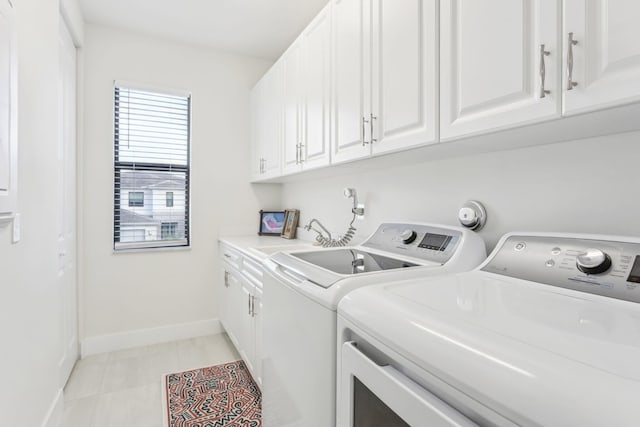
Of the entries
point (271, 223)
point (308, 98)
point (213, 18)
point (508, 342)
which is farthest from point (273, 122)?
point (508, 342)

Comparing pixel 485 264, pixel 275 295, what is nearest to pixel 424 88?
pixel 485 264

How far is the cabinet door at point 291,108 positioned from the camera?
84.4 inches

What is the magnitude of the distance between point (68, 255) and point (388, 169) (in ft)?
7.49

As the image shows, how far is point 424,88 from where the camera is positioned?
1.16 metres

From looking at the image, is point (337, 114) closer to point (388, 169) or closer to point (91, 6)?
point (388, 169)

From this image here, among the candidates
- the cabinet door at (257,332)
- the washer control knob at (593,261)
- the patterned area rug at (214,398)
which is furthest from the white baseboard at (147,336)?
the washer control knob at (593,261)

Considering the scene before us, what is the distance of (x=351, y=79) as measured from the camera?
1566mm

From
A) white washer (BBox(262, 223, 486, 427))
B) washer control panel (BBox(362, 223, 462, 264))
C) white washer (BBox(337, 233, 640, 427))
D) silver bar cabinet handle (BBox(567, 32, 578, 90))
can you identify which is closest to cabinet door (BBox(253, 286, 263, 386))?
white washer (BBox(262, 223, 486, 427))

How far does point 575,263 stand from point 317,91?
150 centimetres

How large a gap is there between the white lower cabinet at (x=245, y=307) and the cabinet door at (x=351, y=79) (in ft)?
2.90

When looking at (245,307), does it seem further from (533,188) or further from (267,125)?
(533,188)

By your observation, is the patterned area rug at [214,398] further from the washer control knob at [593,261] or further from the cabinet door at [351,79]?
the washer control knob at [593,261]

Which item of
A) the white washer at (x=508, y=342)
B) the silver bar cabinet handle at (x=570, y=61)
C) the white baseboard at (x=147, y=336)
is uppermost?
the silver bar cabinet handle at (x=570, y=61)

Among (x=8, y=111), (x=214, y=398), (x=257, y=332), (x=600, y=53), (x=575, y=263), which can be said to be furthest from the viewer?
(x=214, y=398)
